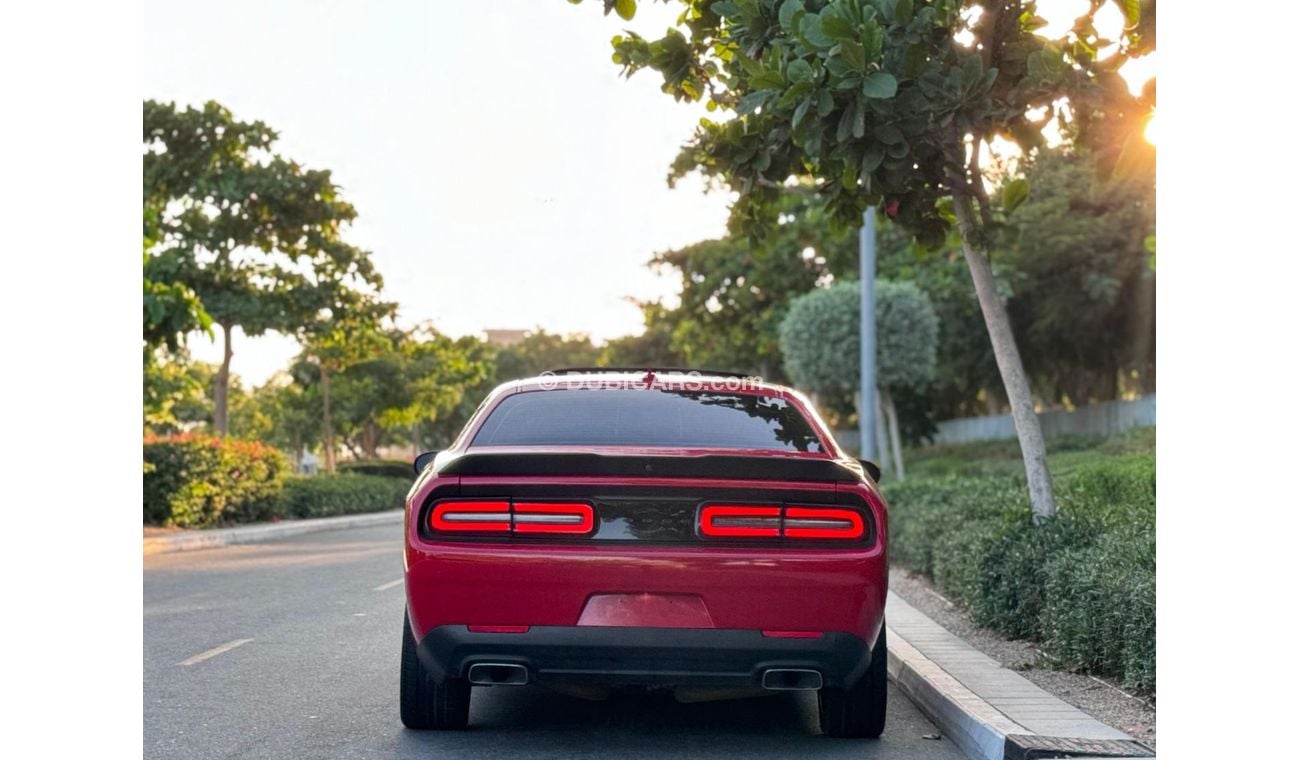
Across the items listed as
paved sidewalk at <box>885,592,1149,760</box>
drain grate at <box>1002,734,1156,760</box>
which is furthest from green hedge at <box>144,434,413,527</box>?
drain grate at <box>1002,734,1156,760</box>

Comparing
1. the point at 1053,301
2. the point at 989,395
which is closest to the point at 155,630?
the point at 1053,301

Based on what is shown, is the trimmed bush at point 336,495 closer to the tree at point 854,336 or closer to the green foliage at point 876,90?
the tree at point 854,336

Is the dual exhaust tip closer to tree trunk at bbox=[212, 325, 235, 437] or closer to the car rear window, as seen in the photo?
the car rear window

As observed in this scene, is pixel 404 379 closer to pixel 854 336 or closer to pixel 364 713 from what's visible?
pixel 854 336

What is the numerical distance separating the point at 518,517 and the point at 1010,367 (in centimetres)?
591

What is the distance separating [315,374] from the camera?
47.6 metres

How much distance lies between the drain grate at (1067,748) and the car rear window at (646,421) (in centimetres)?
164

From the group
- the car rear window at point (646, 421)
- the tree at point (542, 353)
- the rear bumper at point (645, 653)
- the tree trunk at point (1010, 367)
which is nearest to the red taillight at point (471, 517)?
the rear bumper at point (645, 653)

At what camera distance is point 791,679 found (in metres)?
6.11

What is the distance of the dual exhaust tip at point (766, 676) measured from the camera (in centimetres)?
607

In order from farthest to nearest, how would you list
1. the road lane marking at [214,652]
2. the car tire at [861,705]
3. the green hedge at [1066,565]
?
1. the road lane marking at [214,652]
2. the green hedge at [1066,565]
3. the car tire at [861,705]

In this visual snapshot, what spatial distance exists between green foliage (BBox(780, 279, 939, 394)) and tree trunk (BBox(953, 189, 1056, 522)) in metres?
24.4
